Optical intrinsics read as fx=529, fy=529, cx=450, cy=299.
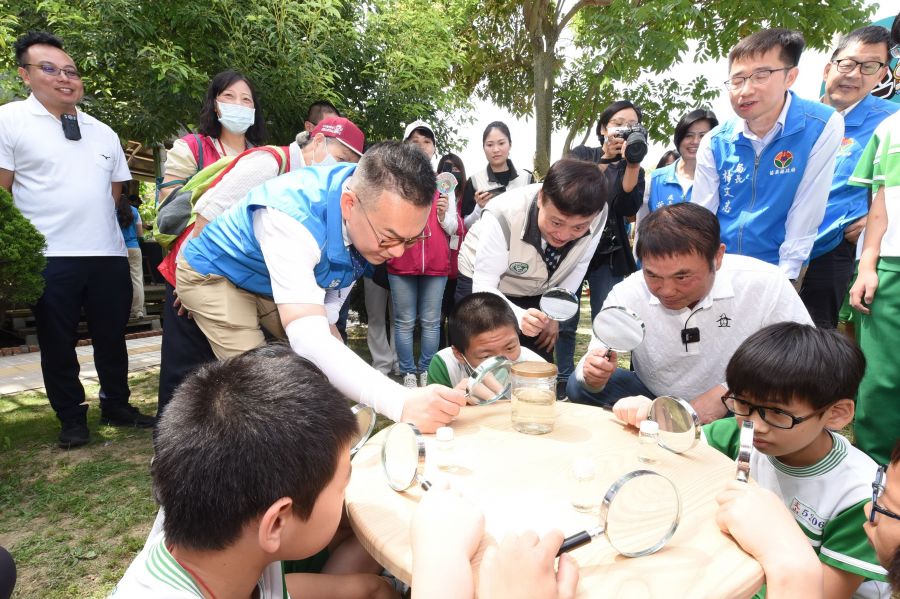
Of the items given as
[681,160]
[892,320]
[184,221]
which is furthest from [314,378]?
[681,160]

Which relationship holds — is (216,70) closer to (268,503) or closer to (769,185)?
(769,185)

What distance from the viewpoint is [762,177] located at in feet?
9.30

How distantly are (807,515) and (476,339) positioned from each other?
1.35m

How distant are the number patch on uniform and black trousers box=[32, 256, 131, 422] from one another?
149 inches

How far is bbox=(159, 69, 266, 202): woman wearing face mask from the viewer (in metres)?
2.97

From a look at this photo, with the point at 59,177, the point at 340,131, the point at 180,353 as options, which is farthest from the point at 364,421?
the point at 59,177

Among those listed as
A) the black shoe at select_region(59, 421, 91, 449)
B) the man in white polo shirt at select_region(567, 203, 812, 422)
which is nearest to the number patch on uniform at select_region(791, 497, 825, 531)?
the man in white polo shirt at select_region(567, 203, 812, 422)

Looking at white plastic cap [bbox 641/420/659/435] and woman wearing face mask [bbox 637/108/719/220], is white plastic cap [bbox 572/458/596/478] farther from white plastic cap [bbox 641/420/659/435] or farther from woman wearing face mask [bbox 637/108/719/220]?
woman wearing face mask [bbox 637/108/719/220]

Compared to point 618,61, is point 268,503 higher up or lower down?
lower down

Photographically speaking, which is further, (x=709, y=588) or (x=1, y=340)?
(x=1, y=340)

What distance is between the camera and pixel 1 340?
614 cm

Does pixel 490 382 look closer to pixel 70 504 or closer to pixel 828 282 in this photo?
pixel 70 504

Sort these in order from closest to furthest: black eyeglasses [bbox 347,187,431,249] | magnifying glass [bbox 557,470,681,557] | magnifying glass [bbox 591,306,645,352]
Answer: magnifying glass [bbox 557,470,681,557] < black eyeglasses [bbox 347,187,431,249] < magnifying glass [bbox 591,306,645,352]

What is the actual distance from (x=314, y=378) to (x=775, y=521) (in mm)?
1052
